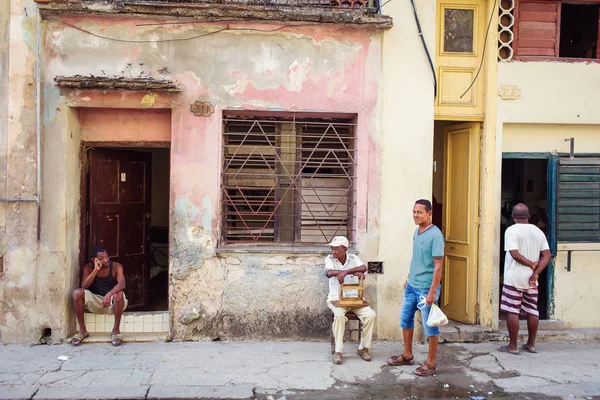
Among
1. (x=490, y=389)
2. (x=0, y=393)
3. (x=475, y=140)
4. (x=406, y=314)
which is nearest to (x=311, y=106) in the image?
(x=475, y=140)

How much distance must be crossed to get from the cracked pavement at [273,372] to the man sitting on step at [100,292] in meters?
0.21

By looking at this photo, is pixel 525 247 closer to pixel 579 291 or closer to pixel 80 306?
pixel 579 291

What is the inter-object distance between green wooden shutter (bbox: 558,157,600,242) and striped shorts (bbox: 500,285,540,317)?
1.36 m

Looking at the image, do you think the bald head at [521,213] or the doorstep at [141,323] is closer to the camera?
the bald head at [521,213]

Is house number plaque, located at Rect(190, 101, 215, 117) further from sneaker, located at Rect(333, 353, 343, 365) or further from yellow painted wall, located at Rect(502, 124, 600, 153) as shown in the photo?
yellow painted wall, located at Rect(502, 124, 600, 153)

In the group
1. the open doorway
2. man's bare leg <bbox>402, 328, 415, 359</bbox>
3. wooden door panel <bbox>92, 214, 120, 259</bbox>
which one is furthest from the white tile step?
the open doorway

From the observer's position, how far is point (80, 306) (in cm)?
647

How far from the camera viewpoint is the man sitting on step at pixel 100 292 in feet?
21.2

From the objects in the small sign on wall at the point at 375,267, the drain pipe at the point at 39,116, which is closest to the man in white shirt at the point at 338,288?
the small sign on wall at the point at 375,267

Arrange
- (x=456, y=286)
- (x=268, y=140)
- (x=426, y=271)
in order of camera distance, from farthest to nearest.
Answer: (x=456, y=286) < (x=268, y=140) < (x=426, y=271)

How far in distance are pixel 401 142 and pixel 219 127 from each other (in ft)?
7.82

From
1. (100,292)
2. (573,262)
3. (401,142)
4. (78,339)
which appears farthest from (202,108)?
(573,262)

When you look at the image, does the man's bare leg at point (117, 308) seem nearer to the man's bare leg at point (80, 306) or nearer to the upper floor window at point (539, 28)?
the man's bare leg at point (80, 306)

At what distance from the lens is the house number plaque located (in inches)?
259
